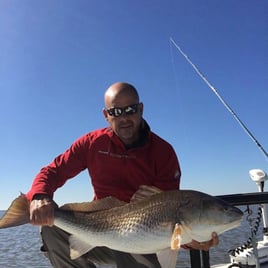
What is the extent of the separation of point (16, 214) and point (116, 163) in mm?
1090

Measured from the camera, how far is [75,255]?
3.54 meters

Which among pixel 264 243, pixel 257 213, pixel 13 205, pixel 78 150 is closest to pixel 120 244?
pixel 13 205

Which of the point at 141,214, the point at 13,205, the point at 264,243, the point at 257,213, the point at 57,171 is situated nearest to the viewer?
the point at 141,214

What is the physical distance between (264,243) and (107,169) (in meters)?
3.50

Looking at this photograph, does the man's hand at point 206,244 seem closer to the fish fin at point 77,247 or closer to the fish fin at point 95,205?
the fish fin at point 95,205

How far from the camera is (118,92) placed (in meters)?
4.05

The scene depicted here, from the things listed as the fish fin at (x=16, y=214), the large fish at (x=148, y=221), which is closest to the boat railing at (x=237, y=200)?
the large fish at (x=148, y=221)

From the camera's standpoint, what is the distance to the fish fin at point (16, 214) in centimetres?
343

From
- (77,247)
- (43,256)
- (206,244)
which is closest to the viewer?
(206,244)

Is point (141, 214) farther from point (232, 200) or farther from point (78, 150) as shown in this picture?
point (78, 150)

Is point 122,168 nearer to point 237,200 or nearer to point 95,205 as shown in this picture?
point 95,205

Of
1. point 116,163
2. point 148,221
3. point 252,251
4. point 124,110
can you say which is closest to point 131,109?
point 124,110

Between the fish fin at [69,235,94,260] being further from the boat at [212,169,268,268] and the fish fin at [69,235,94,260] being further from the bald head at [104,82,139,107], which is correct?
the boat at [212,169,268,268]

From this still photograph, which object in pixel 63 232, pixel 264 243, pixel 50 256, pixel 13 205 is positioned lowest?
pixel 264 243
